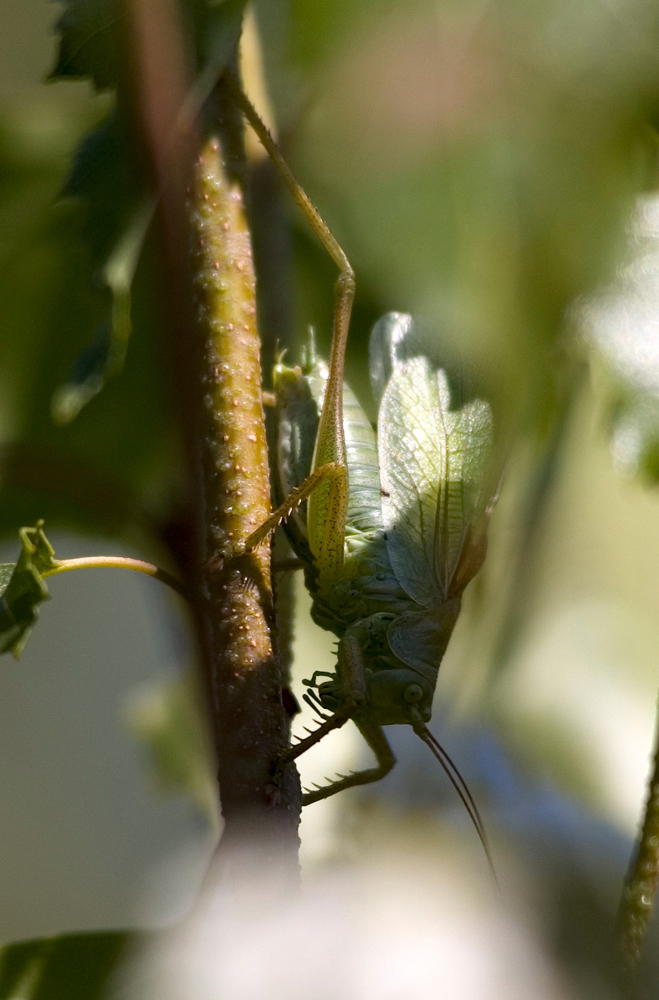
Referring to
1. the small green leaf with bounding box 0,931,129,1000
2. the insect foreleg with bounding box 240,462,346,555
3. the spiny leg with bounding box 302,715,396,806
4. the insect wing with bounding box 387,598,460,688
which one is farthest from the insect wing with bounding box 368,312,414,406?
the small green leaf with bounding box 0,931,129,1000

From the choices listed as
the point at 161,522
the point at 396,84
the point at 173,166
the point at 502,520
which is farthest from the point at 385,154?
the point at 502,520

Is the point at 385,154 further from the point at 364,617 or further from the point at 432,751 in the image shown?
the point at 432,751

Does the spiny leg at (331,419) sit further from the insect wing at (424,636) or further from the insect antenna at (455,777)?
the insect antenna at (455,777)

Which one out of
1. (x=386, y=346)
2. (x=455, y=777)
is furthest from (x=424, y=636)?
(x=386, y=346)

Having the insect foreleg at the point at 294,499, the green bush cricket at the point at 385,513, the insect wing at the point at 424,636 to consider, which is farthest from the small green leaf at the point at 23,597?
the insect wing at the point at 424,636

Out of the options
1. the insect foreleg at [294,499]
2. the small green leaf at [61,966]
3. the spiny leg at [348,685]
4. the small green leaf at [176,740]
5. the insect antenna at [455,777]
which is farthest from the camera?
the small green leaf at [176,740]

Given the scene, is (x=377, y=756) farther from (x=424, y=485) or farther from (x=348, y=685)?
(x=424, y=485)
